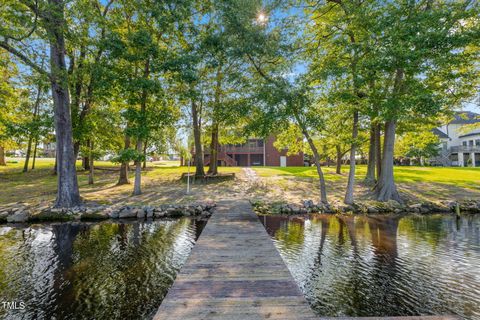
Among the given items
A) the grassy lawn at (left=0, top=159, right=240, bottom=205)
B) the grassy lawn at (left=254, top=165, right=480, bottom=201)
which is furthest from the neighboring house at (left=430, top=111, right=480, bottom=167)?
the grassy lawn at (left=0, top=159, right=240, bottom=205)

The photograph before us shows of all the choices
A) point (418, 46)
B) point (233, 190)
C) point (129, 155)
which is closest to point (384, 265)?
point (418, 46)

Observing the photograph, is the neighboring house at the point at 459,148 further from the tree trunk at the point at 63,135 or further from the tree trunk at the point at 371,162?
A: the tree trunk at the point at 63,135

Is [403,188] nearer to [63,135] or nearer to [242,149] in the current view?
[63,135]

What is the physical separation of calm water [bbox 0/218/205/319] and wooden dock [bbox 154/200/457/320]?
903mm

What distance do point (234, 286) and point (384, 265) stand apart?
14.4ft

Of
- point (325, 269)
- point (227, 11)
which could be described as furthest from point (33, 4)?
point (325, 269)

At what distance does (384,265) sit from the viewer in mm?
6238

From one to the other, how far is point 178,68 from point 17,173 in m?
23.0

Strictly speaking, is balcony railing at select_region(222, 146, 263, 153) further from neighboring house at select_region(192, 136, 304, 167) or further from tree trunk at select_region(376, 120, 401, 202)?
tree trunk at select_region(376, 120, 401, 202)

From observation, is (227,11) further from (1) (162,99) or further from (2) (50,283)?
(2) (50,283)

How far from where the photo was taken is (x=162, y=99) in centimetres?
1480

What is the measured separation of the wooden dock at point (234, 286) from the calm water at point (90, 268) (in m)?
0.90

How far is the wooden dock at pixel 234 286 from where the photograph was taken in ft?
10.9

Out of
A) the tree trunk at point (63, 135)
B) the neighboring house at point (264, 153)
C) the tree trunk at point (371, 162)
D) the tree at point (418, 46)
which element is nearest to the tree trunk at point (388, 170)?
the tree at point (418, 46)
